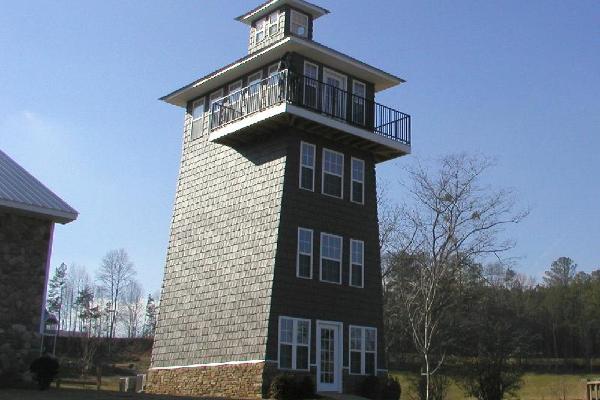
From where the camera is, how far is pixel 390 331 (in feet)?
140

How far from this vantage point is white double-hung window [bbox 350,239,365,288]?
2812 cm

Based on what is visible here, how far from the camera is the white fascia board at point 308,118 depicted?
26289 millimetres

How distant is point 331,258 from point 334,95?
18.9ft

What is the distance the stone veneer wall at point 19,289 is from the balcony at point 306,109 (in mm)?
8234

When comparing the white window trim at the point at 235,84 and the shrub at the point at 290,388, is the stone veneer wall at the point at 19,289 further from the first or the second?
the white window trim at the point at 235,84

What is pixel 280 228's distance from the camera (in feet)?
86.1

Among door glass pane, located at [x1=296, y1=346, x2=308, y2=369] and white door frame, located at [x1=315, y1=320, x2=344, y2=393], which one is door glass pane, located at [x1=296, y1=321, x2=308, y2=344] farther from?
white door frame, located at [x1=315, y1=320, x2=344, y2=393]

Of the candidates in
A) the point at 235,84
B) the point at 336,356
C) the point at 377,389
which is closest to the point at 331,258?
the point at 336,356

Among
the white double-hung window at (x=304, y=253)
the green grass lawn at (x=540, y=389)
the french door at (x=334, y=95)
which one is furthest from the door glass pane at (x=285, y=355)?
the green grass lawn at (x=540, y=389)

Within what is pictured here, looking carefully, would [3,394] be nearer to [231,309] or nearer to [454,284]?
[231,309]

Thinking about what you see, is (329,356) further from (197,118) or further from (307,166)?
(197,118)

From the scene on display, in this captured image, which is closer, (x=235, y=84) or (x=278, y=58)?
(x=278, y=58)

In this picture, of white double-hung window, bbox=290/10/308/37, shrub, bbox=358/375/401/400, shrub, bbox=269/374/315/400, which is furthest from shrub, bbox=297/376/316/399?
white double-hung window, bbox=290/10/308/37

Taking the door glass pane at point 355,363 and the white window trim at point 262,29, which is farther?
the white window trim at point 262,29
